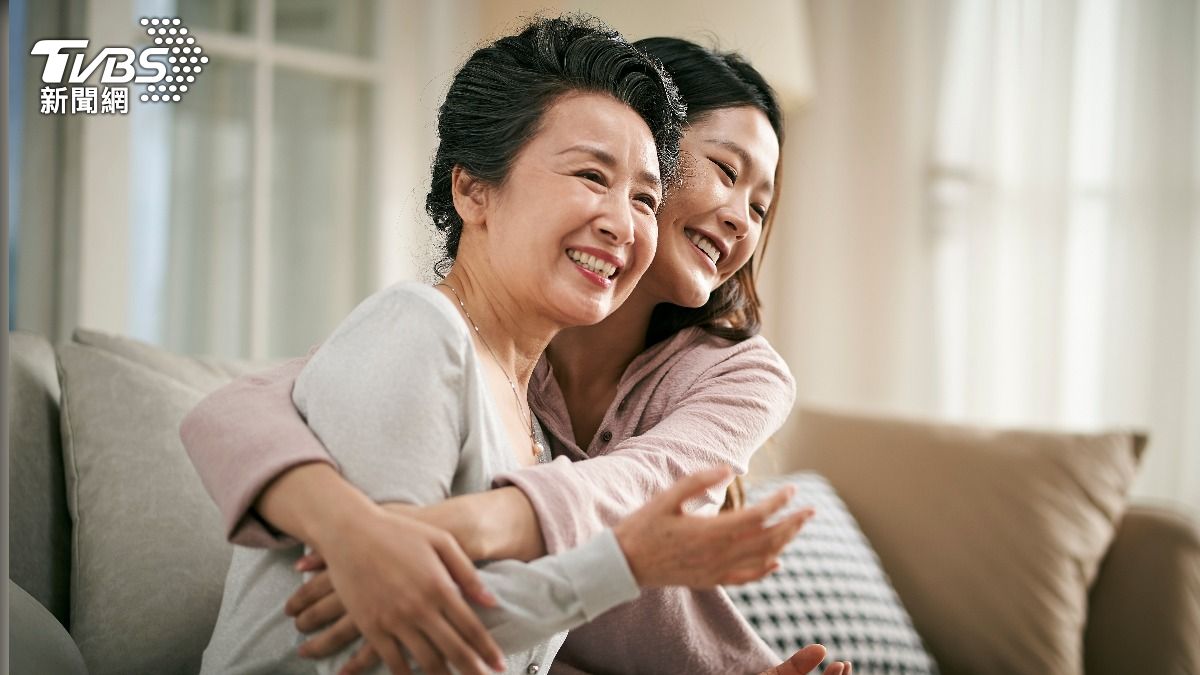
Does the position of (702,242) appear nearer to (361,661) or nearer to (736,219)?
(736,219)

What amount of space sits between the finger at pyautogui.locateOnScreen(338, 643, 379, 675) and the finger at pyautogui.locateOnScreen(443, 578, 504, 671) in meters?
0.08

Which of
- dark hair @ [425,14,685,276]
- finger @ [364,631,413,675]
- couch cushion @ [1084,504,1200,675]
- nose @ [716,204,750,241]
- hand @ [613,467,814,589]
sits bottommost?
couch cushion @ [1084,504,1200,675]

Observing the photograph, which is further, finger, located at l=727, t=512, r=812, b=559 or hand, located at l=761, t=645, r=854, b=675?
hand, located at l=761, t=645, r=854, b=675

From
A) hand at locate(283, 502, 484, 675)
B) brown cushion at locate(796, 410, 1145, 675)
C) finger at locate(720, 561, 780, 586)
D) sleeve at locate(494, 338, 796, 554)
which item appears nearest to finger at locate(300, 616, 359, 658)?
hand at locate(283, 502, 484, 675)

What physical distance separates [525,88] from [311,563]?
20.5 inches

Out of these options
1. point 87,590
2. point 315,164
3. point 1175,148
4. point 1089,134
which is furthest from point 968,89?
point 87,590

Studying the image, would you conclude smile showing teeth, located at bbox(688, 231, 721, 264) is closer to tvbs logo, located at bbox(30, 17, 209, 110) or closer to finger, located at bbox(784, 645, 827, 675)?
finger, located at bbox(784, 645, 827, 675)

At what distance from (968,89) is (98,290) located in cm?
235

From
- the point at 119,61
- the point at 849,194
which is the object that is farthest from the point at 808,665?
the point at 849,194

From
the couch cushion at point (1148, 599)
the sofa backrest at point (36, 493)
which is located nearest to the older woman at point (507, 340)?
the sofa backrest at point (36, 493)

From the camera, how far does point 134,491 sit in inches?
51.1

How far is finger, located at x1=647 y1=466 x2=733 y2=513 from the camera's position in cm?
79

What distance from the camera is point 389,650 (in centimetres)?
79

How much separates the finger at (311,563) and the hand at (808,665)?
589mm
